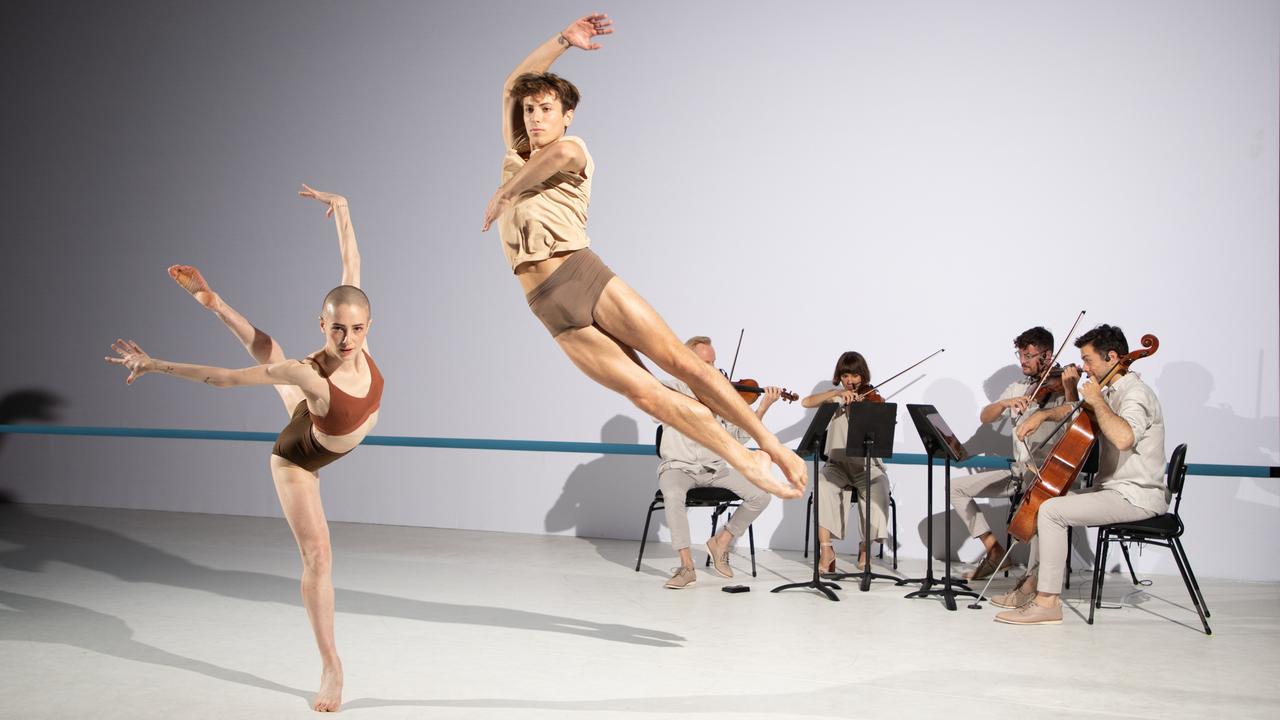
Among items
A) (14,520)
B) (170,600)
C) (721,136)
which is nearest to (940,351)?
(721,136)

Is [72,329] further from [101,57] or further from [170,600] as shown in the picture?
[170,600]

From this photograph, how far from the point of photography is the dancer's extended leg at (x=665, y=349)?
299cm

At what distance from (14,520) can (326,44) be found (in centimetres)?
435

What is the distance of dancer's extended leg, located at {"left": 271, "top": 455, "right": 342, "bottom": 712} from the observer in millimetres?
3203

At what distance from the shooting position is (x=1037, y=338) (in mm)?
5613

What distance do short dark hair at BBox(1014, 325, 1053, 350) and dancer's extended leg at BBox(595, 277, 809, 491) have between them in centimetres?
309

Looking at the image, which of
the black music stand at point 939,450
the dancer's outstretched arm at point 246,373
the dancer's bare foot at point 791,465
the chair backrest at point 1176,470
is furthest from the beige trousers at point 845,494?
the dancer's outstretched arm at point 246,373

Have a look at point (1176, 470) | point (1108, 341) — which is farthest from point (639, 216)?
point (1176, 470)

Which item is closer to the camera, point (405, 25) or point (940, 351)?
point (940, 351)

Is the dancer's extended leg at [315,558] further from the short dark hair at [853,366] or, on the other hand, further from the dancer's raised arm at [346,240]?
the short dark hair at [853,366]

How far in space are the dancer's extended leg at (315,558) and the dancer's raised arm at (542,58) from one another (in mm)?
1271

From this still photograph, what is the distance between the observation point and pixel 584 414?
7.09 metres

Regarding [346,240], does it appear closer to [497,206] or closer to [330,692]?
[497,206]

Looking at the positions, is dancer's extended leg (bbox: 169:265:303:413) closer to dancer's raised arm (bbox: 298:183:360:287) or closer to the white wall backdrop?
dancer's raised arm (bbox: 298:183:360:287)
